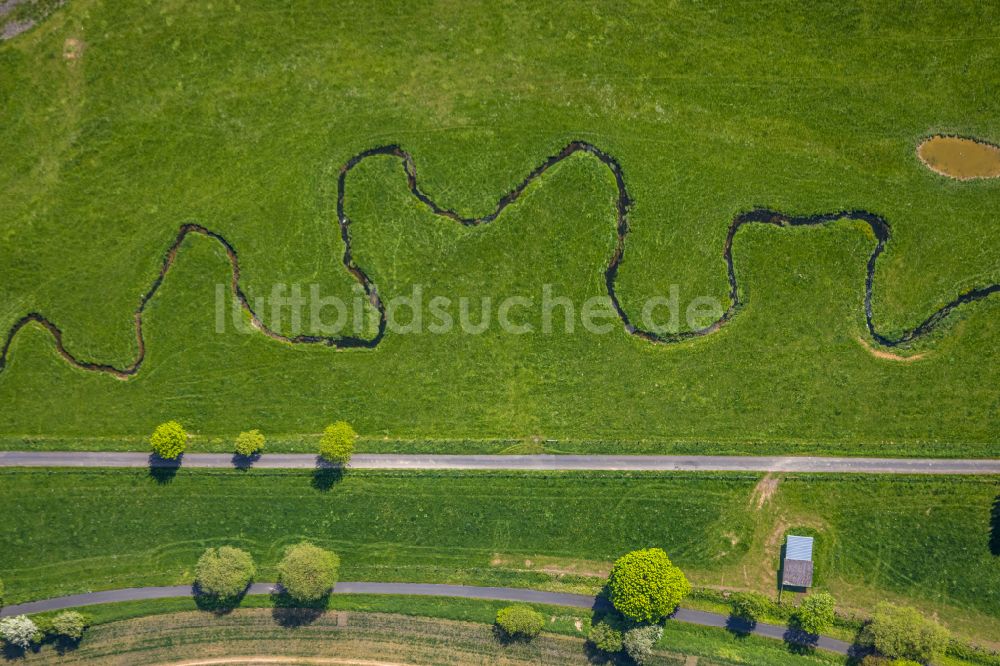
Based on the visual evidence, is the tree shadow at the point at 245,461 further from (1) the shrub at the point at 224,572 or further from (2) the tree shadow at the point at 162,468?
(1) the shrub at the point at 224,572

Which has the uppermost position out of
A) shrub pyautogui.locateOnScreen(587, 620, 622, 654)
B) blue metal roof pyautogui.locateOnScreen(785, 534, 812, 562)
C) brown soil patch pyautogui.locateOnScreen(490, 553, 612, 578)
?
blue metal roof pyautogui.locateOnScreen(785, 534, 812, 562)

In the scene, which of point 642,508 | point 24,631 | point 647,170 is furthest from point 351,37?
point 24,631

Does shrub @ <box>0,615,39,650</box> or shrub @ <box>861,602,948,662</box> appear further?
shrub @ <box>0,615,39,650</box>

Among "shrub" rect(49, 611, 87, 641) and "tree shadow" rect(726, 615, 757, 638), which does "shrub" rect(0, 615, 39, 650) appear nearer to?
"shrub" rect(49, 611, 87, 641)

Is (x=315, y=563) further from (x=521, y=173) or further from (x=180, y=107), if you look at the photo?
(x=180, y=107)

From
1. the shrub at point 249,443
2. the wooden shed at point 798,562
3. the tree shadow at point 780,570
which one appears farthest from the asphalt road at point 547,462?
the tree shadow at point 780,570

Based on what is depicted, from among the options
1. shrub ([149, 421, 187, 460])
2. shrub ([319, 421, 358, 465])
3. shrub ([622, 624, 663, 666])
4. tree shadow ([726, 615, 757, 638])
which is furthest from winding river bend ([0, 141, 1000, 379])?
tree shadow ([726, 615, 757, 638])

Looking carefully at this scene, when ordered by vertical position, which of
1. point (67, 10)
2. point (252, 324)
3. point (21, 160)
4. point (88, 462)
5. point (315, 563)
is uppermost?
point (67, 10)
